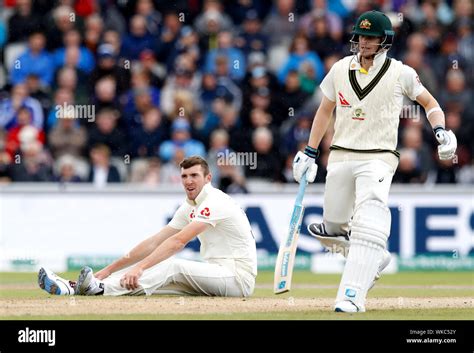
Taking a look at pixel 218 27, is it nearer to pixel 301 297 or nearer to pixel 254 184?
pixel 254 184

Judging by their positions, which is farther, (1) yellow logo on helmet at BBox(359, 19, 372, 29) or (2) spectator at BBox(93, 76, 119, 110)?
(2) spectator at BBox(93, 76, 119, 110)

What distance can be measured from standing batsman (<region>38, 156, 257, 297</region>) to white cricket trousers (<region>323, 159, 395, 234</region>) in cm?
82

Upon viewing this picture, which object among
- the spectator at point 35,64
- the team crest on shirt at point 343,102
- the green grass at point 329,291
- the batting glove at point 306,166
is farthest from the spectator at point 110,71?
the team crest on shirt at point 343,102

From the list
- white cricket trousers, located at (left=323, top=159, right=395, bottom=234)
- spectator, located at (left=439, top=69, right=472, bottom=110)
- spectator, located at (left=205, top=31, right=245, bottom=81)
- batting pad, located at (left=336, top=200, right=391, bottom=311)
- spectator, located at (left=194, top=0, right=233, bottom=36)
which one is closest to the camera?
batting pad, located at (left=336, top=200, right=391, bottom=311)

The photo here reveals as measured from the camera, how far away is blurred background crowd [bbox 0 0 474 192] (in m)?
16.1

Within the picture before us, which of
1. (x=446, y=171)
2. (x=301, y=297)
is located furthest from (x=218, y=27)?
(x=301, y=297)

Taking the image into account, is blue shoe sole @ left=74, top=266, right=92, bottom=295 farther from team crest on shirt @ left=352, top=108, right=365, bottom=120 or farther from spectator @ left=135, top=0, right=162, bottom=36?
spectator @ left=135, top=0, right=162, bottom=36

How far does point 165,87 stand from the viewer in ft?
55.8

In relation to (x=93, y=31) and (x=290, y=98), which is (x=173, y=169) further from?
(x=93, y=31)

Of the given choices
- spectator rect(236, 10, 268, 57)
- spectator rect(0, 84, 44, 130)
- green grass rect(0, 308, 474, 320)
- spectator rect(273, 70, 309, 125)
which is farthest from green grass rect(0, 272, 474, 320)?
spectator rect(236, 10, 268, 57)

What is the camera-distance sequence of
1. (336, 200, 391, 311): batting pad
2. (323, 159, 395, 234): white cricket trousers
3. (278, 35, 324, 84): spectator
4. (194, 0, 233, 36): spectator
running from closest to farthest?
(336, 200, 391, 311): batting pad < (323, 159, 395, 234): white cricket trousers < (278, 35, 324, 84): spectator < (194, 0, 233, 36): spectator

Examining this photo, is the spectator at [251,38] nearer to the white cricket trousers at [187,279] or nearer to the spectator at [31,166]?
the spectator at [31,166]
